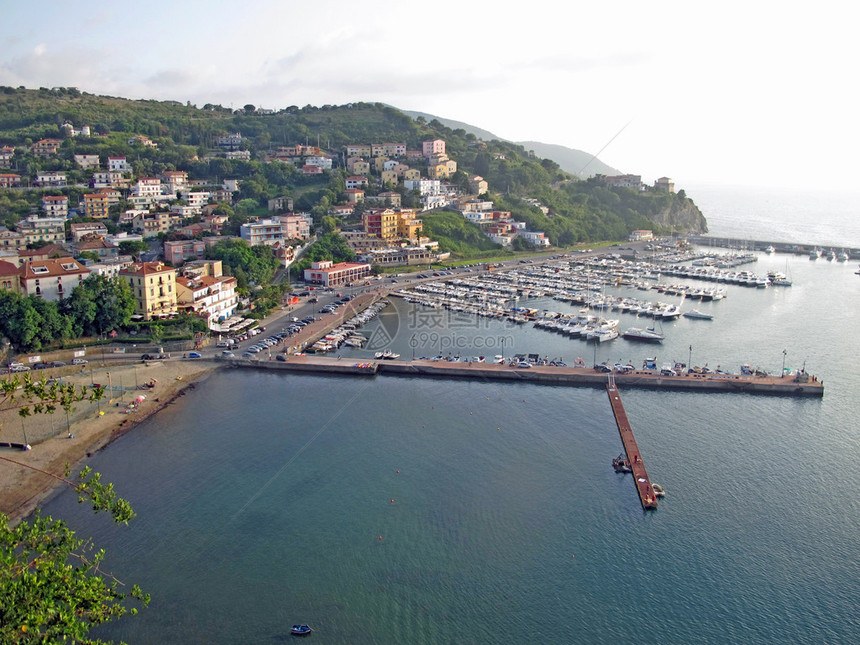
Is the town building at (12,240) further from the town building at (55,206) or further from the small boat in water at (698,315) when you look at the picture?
the small boat in water at (698,315)

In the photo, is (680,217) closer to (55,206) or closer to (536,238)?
(536,238)

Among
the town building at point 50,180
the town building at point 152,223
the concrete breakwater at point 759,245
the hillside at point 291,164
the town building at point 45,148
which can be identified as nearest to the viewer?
the town building at point 152,223

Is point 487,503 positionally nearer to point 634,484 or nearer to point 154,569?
point 634,484

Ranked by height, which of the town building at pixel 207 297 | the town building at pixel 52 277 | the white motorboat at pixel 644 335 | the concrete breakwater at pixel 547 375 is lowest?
the concrete breakwater at pixel 547 375

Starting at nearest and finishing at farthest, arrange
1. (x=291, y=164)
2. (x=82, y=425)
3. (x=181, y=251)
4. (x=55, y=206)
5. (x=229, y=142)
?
(x=82, y=425)
(x=181, y=251)
(x=55, y=206)
(x=291, y=164)
(x=229, y=142)

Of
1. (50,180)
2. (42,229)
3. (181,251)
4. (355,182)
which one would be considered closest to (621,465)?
(181,251)

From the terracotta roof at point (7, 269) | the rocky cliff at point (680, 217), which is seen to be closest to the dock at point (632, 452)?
the terracotta roof at point (7, 269)

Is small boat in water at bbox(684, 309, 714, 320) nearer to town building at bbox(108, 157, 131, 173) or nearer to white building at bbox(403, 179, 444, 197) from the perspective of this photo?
white building at bbox(403, 179, 444, 197)

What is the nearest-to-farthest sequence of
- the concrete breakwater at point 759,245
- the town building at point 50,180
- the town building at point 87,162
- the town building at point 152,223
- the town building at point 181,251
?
the town building at point 181,251 < the town building at point 152,223 < the town building at point 50,180 < the town building at point 87,162 < the concrete breakwater at point 759,245

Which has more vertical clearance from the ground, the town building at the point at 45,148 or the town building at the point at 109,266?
the town building at the point at 45,148
